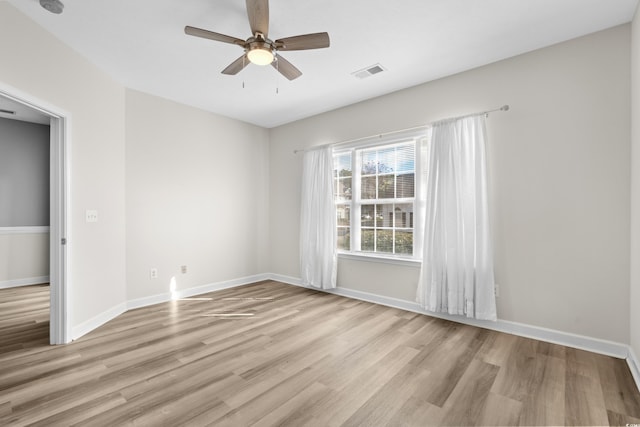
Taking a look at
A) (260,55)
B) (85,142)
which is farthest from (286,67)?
(85,142)

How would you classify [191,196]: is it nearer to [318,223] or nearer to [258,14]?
[318,223]

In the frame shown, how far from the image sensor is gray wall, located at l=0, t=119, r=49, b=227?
16.5 feet

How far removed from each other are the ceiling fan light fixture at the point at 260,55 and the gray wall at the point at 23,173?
5.57 metres

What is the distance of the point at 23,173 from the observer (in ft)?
17.1

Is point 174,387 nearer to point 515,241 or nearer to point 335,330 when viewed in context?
point 335,330

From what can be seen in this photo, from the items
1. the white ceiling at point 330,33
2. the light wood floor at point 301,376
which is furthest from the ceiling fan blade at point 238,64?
the light wood floor at point 301,376

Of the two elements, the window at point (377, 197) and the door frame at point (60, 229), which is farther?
the window at point (377, 197)

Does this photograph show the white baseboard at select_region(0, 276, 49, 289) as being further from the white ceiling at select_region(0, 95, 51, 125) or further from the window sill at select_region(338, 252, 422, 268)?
the window sill at select_region(338, 252, 422, 268)

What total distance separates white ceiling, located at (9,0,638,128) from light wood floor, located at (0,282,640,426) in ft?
9.49

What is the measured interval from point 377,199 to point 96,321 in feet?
12.2

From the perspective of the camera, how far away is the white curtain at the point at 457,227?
309 cm

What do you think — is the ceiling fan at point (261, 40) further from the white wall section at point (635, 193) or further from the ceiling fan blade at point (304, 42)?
the white wall section at point (635, 193)

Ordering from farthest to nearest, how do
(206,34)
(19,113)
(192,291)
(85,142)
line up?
(19,113), (192,291), (85,142), (206,34)

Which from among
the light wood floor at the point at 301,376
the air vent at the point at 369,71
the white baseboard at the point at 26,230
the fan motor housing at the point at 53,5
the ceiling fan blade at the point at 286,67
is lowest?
the light wood floor at the point at 301,376
